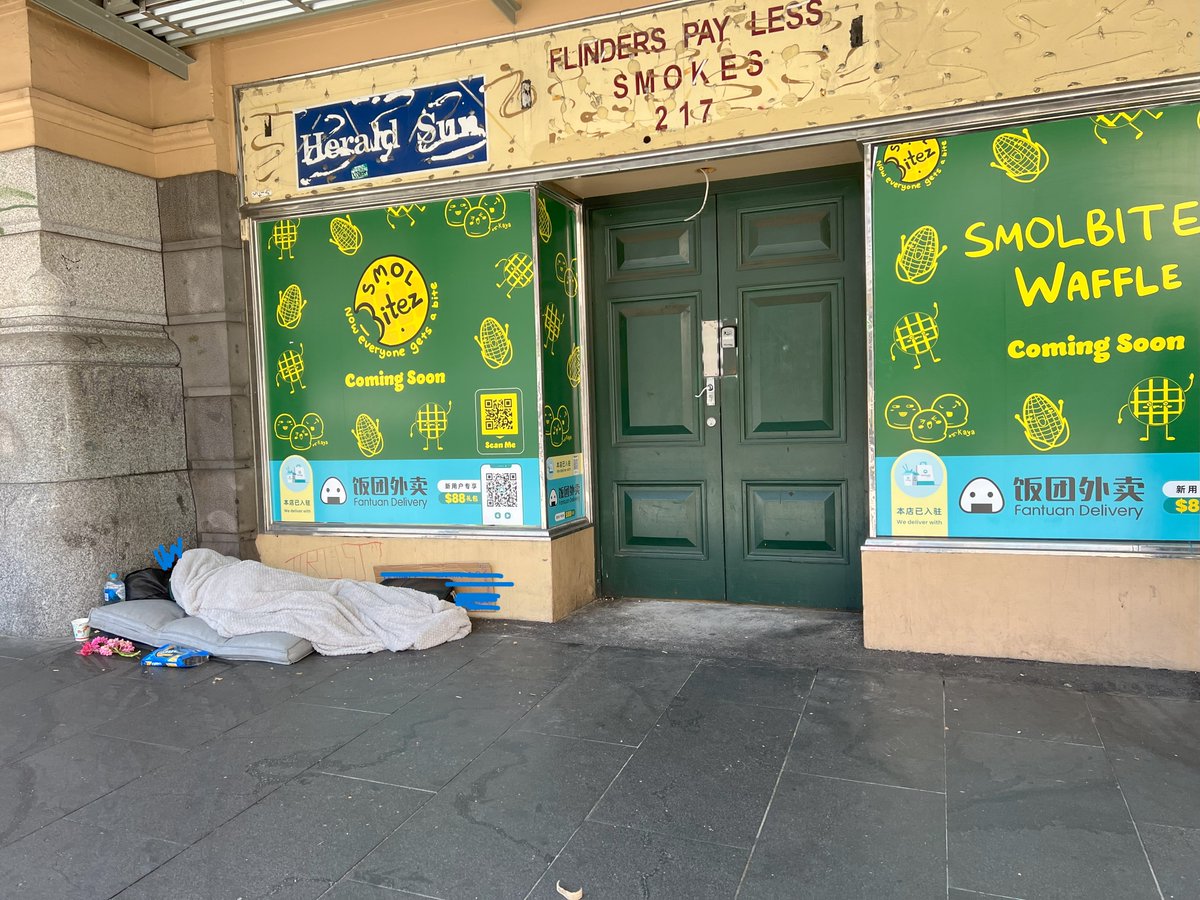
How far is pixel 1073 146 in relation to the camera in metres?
3.81

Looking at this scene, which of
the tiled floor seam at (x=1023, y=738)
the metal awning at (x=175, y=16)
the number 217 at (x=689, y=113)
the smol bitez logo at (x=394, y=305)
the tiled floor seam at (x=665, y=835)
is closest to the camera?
the tiled floor seam at (x=665, y=835)

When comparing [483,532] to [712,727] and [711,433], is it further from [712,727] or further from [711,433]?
[712,727]

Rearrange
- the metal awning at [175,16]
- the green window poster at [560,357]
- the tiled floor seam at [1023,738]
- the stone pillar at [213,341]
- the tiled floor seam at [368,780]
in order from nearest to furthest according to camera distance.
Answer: the tiled floor seam at [368,780]
the tiled floor seam at [1023,738]
the metal awning at [175,16]
the green window poster at [560,357]
the stone pillar at [213,341]

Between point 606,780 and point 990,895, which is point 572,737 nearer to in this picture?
point 606,780

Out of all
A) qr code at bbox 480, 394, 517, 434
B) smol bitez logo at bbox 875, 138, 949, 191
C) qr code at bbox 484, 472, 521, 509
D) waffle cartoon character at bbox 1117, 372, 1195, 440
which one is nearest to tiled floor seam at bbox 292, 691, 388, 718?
qr code at bbox 484, 472, 521, 509

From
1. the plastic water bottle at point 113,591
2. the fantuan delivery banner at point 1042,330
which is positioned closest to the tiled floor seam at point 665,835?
the fantuan delivery banner at point 1042,330

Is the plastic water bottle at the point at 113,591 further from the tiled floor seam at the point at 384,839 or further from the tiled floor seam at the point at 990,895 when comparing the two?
Answer: the tiled floor seam at the point at 990,895

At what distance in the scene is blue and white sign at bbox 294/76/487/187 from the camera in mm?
4793

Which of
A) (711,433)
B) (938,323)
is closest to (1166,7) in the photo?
(938,323)

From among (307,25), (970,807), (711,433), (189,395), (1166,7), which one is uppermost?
(307,25)

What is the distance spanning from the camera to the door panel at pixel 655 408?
5133 millimetres

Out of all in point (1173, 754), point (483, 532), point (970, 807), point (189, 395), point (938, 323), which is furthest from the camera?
point (189, 395)

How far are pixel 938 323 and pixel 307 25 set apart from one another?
401cm

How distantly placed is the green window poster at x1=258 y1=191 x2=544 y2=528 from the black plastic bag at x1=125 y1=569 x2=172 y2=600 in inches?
31.1
